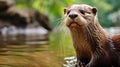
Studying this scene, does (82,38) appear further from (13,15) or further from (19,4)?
(19,4)

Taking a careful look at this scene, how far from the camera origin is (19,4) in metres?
23.4

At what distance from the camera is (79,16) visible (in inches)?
156

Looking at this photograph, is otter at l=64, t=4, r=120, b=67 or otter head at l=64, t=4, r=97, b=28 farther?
otter at l=64, t=4, r=120, b=67

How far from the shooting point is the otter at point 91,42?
13.4 ft

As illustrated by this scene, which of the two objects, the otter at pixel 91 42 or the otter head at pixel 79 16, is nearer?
the otter head at pixel 79 16

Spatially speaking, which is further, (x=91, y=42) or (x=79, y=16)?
(x=91, y=42)

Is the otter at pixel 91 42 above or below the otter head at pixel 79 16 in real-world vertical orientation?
below

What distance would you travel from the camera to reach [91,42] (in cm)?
420

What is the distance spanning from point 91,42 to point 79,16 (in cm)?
37

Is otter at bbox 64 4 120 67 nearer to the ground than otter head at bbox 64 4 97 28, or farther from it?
nearer to the ground

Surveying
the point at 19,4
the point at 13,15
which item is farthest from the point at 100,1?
the point at 13,15

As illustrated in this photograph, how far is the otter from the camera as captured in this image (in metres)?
4.09

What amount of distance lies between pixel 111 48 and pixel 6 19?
1368 cm

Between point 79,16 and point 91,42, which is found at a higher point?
point 79,16
